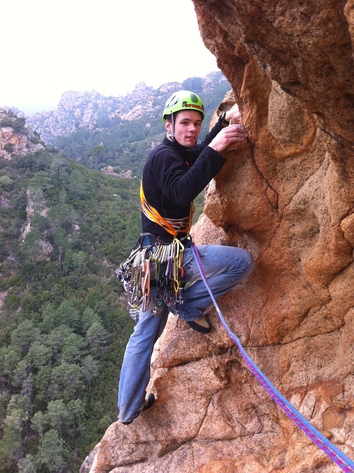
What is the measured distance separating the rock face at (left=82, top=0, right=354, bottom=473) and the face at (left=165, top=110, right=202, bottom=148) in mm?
339

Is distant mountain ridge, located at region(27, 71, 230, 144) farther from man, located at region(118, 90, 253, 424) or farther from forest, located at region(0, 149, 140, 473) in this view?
man, located at region(118, 90, 253, 424)

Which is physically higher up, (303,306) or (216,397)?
(303,306)

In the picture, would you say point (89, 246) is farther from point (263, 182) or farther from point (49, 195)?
point (263, 182)

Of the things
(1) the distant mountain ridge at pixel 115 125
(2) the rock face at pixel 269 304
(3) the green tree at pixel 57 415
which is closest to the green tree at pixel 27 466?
(3) the green tree at pixel 57 415

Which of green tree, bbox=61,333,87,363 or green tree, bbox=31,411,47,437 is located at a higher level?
green tree, bbox=61,333,87,363

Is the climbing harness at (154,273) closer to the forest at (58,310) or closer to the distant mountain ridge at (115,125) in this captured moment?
the forest at (58,310)

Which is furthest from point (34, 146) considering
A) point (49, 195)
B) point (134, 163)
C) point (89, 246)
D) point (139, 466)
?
point (139, 466)

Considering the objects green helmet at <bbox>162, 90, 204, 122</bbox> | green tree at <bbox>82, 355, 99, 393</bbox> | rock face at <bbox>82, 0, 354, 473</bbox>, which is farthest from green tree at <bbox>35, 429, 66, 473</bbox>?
green helmet at <bbox>162, 90, 204, 122</bbox>

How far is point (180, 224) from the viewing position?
9.96 feet

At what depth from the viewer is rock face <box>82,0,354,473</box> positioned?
2.27 meters

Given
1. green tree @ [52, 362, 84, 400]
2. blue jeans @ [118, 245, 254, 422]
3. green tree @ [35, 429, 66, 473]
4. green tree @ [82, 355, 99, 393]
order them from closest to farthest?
blue jeans @ [118, 245, 254, 422] < green tree @ [35, 429, 66, 473] < green tree @ [52, 362, 84, 400] < green tree @ [82, 355, 99, 393]

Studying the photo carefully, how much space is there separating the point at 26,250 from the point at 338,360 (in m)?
32.8

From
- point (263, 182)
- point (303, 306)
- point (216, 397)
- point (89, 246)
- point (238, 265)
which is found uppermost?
point (263, 182)

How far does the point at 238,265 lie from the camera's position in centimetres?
312
